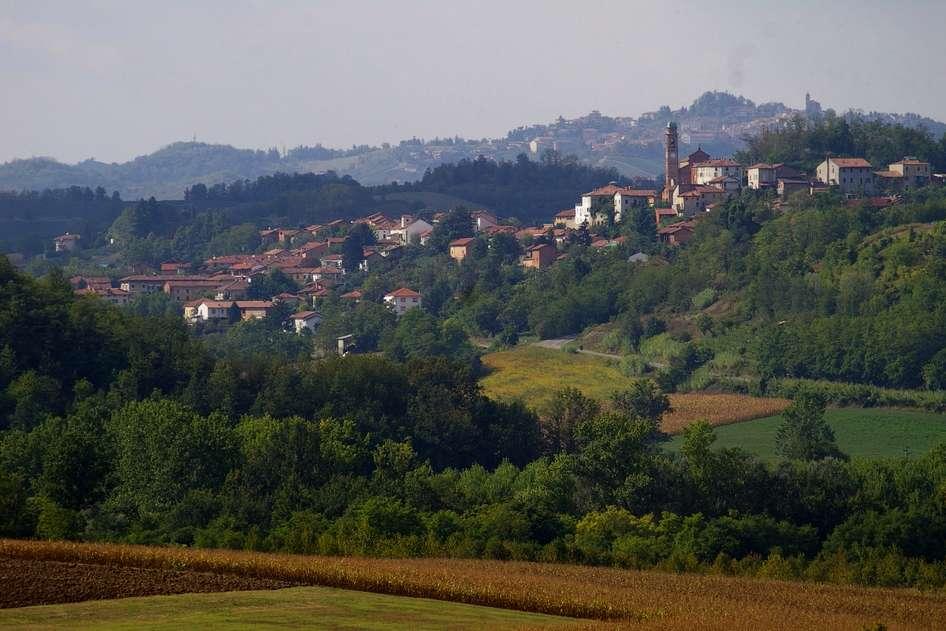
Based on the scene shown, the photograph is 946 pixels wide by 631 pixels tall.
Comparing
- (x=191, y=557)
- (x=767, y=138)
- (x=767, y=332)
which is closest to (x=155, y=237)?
(x=767, y=138)

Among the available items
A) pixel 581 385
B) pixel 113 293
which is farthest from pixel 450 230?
pixel 581 385

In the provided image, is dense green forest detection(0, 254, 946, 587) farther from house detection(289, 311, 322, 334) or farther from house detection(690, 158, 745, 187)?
house detection(690, 158, 745, 187)

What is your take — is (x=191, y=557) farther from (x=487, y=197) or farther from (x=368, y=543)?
(x=487, y=197)

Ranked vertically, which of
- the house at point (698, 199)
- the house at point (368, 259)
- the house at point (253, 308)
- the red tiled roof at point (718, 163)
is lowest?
the house at point (253, 308)

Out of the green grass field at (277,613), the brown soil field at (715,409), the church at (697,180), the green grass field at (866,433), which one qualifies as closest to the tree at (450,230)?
the church at (697,180)

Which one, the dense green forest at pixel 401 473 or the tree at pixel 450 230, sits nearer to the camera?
the dense green forest at pixel 401 473

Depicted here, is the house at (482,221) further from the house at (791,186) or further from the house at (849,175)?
the house at (849,175)
